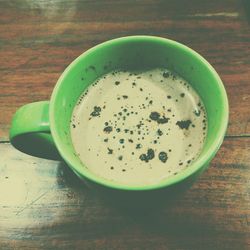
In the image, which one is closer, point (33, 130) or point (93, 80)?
point (33, 130)

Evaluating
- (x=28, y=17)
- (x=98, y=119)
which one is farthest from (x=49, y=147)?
(x=28, y=17)

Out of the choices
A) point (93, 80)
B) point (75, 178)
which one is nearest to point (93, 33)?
point (93, 80)

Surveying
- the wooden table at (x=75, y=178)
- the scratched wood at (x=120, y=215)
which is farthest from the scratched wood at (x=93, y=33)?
the scratched wood at (x=120, y=215)

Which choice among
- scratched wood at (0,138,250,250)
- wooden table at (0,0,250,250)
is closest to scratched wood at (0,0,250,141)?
wooden table at (0,0,250,250)

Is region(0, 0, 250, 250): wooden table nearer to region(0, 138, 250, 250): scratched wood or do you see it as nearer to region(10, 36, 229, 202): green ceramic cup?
region(0, 138, 250, 250): scratched wood

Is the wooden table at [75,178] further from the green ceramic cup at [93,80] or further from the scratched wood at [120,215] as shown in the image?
the green ceramic cup at [93,80]

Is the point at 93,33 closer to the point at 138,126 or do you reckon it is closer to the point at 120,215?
the point at 138,126

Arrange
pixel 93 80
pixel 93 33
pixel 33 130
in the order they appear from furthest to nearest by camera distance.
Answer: pixel 93 33 → pixel 93 80 → pixel 33 130
